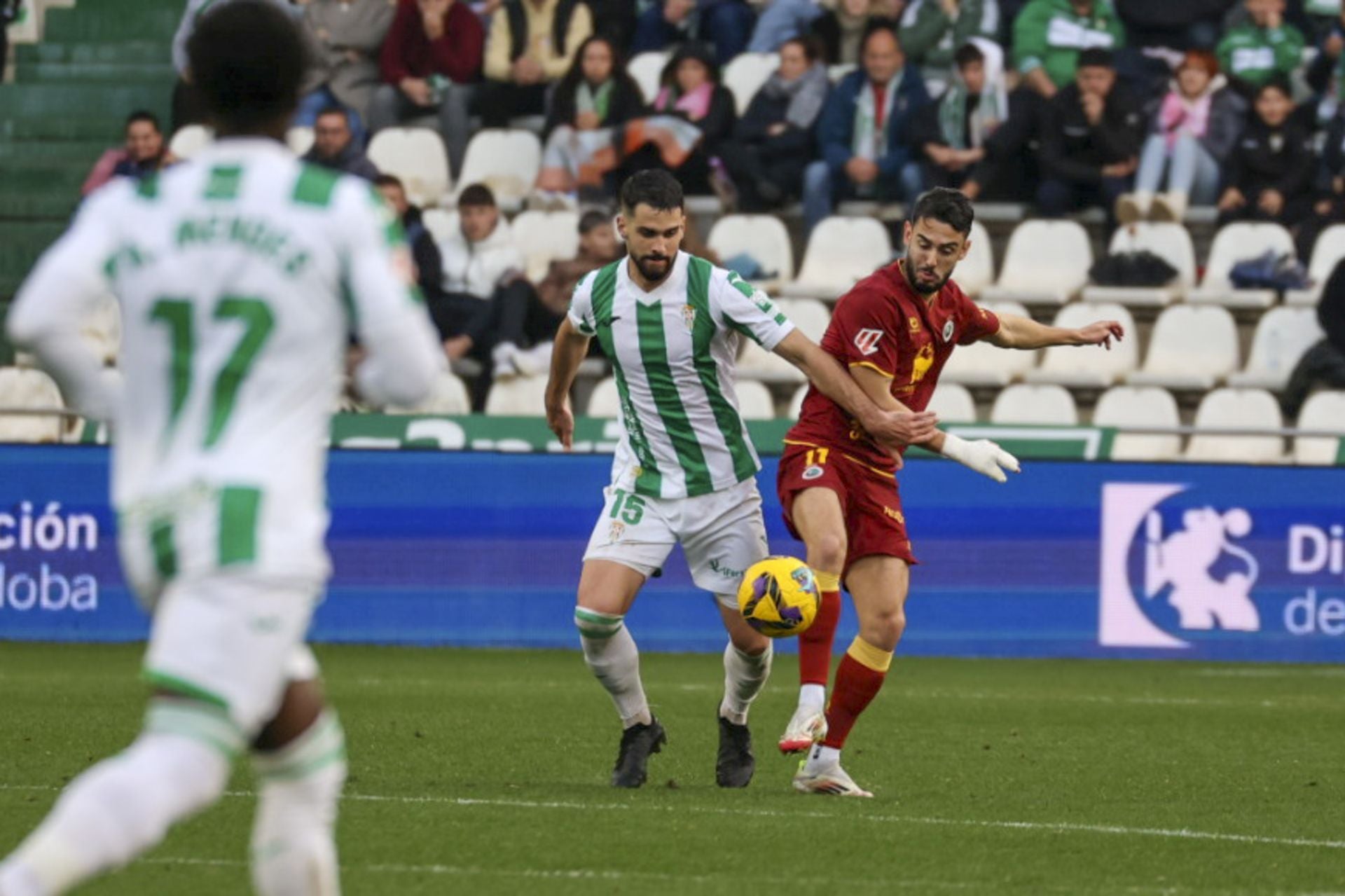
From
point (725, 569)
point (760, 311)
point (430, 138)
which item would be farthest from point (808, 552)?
point (430, 138)

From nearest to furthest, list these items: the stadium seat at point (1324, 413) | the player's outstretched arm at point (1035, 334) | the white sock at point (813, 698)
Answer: the white sock at point (813, 698), the player's outstretched arm at point (1035, 334), the stadium seat at point (1324, 413)

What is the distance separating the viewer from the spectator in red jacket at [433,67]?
1930cm

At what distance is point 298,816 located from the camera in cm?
457

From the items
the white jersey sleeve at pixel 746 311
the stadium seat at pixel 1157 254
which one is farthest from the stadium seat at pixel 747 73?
the white jersey sleeve at pixel 746 311

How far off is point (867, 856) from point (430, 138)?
519 inches

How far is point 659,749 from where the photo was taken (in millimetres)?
8586

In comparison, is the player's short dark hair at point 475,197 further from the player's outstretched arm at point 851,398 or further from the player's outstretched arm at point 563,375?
the player's outstretched arm at point 851,398

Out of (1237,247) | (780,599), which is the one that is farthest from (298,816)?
(1237,247)

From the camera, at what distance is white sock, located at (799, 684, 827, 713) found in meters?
8.23

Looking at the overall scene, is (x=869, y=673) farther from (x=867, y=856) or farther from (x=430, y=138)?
(x=430, y=138)

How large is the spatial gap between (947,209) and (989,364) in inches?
374

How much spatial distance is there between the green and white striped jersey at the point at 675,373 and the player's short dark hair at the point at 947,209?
0.66 metres

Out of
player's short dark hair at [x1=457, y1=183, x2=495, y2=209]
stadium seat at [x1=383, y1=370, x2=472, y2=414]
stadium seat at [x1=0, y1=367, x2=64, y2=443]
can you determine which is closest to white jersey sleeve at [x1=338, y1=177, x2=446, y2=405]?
stadium seat at [x1=0, y1=367, x2=64, y2=443]

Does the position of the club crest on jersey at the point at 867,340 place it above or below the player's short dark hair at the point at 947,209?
below
